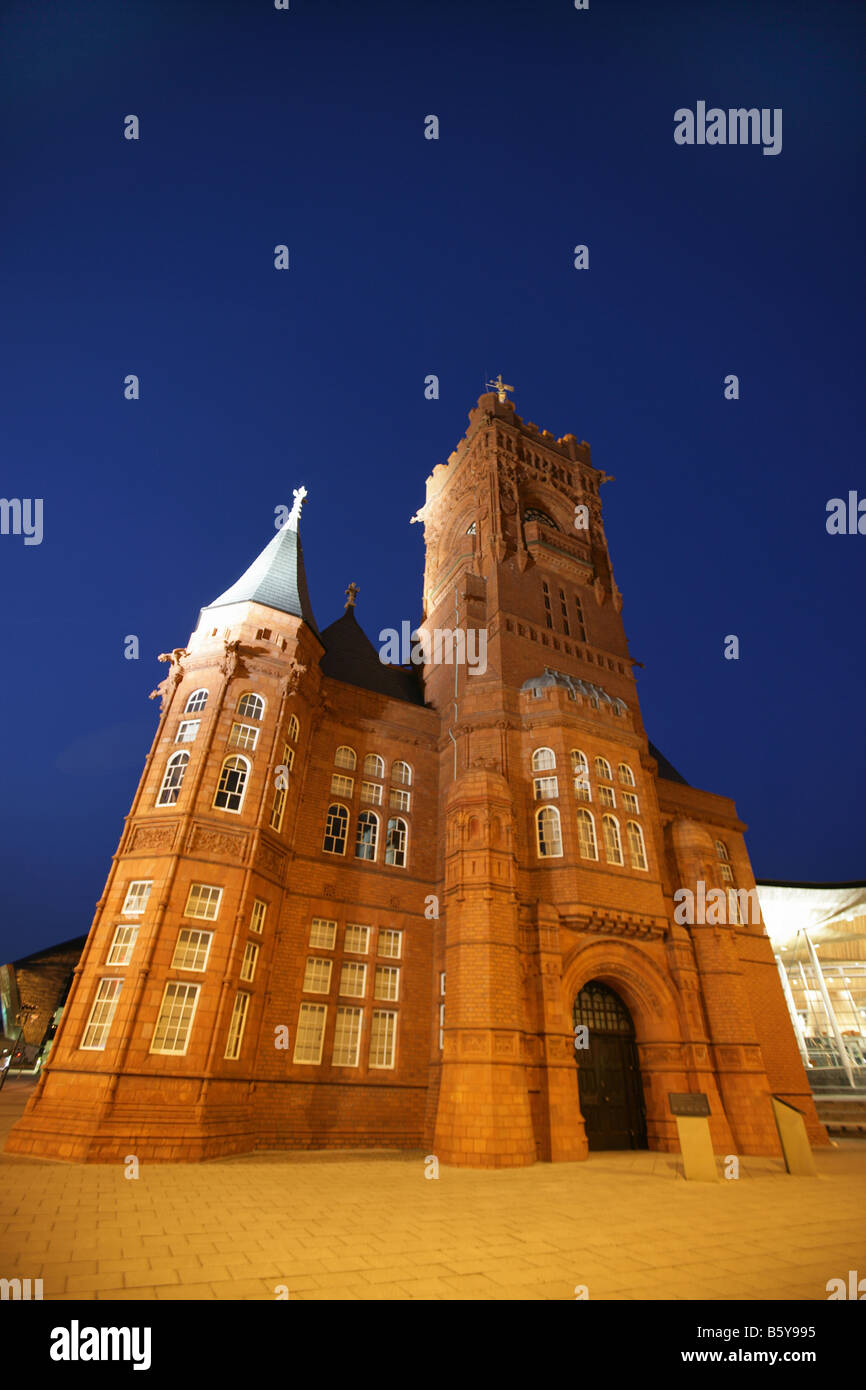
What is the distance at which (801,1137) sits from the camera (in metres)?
15.2

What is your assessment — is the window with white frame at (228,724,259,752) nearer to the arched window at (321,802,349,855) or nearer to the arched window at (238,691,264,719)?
the arched window at (238,691,264,719)

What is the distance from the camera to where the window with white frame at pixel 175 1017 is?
15398 millimetres

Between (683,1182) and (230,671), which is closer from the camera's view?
(683,1182)

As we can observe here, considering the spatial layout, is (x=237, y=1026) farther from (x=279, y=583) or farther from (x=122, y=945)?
(x=279, y=583)

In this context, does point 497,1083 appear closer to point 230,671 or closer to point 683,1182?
point 683,1182

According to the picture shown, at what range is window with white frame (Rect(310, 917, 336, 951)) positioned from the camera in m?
20.5

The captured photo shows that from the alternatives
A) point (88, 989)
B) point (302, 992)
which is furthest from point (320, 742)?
point (88, 989)

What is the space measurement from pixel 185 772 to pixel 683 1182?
16.0 m

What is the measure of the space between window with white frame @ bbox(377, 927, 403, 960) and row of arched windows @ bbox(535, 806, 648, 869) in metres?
5.68

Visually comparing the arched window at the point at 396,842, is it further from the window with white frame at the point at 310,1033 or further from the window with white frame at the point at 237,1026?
the window with white frame at the point at 237,1026

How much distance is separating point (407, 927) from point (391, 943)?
0.78m

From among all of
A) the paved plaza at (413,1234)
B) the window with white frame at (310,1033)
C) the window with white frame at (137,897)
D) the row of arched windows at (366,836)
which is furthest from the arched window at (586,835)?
the window with white frame at (137,897)

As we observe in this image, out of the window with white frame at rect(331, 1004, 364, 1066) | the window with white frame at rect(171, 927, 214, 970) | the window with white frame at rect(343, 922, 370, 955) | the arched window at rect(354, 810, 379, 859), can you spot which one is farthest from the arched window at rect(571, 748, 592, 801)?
the window with white frame at rect(171, 927, 214, 970)

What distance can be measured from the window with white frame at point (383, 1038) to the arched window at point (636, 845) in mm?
9774
